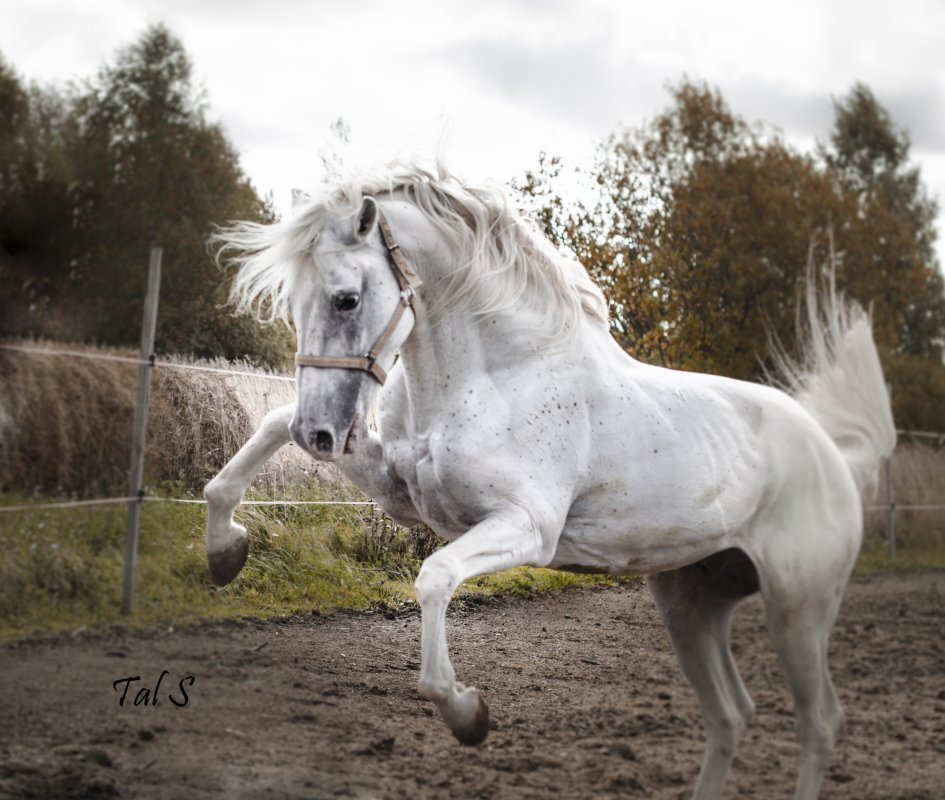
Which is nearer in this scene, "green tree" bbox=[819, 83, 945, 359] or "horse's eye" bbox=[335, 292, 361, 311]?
"horse's eye" bbox=[335, 292, 361, 311]

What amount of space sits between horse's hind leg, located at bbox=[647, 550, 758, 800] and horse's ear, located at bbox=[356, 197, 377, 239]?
1.57 meters

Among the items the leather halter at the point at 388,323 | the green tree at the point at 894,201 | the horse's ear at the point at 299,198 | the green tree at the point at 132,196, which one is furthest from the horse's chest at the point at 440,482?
the green tree at the point at 894,201

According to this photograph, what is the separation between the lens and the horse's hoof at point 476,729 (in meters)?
2.55

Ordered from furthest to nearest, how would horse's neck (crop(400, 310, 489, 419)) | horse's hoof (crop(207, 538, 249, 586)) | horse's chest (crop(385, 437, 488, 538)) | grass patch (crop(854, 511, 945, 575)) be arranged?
grass patch (crop(854, 511, 945, 575)), horse's hoof (crop(207, 538, 249, 586)), horse's neck (crop(400, 310, 489, 419)), horse's chest (crop(385, 437, 488, 538))

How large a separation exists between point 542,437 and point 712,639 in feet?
3.44

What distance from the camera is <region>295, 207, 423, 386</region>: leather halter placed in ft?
8.71

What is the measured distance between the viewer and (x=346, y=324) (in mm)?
2707

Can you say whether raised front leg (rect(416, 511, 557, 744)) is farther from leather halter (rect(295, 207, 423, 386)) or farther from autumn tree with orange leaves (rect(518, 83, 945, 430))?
autumn tree with orange leaves (rect(518, 83, 945, 430))

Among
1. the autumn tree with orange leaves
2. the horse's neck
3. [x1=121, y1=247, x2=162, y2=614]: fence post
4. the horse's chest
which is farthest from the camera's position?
the autumn tree with orange leaves

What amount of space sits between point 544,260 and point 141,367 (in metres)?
2.40

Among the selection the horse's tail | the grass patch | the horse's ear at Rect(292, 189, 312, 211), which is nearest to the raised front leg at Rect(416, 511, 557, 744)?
the horse's ear at Rect(292, 189, 312, 211)

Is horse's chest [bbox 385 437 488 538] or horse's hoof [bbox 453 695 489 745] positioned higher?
horse's chest [bbox 385 437 488 538]

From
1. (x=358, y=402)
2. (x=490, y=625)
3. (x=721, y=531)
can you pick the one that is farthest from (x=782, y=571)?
(x=490, y=625)

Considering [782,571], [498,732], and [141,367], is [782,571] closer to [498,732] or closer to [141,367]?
[498,732]
